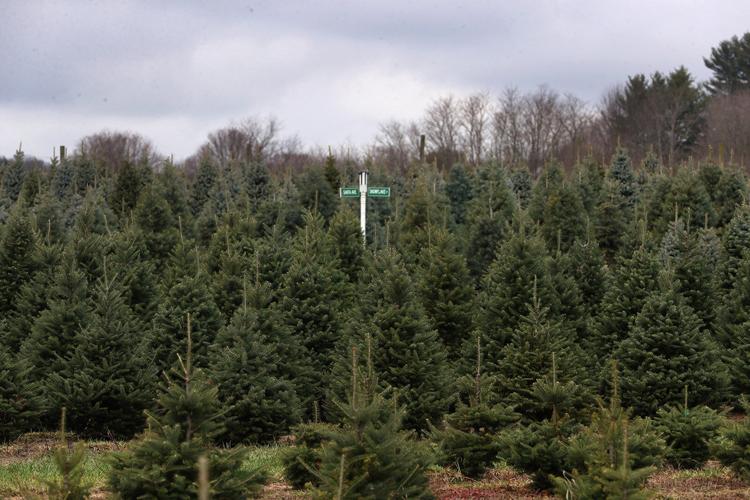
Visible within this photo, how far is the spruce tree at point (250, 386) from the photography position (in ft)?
46.1

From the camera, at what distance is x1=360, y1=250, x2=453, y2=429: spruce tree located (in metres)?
14.3

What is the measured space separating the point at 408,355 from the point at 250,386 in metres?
2.39

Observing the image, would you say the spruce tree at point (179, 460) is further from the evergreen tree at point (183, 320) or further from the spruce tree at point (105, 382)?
the evergreen tree at point (183, 320)

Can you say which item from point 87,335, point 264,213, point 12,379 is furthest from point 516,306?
point 264,213

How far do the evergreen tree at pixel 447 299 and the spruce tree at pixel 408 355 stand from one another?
3737mm

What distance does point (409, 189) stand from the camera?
35.8 m

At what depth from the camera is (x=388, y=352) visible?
14633mm

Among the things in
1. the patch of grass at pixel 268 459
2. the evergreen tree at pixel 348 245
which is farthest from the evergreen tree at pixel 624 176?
the patch of grass at pixel 268 459

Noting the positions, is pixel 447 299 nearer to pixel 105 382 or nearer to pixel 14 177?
pixel 105 382

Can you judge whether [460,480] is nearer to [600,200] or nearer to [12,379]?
[12,379]

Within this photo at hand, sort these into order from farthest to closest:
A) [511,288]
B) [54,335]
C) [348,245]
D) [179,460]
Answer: [348,245] → [511,288] → [54,335] → [179,460]

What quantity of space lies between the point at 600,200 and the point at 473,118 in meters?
46.6

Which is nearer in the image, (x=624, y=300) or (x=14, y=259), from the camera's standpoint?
(x=624, y=300)

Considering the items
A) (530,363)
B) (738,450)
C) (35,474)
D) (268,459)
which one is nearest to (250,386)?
(268,459)
